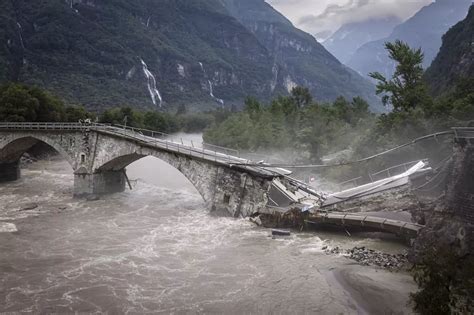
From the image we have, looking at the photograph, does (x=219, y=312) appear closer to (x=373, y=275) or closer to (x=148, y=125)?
(x=373, y=275)

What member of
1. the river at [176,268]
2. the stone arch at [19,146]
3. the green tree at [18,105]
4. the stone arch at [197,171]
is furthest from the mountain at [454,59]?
the green tree at [18,105]

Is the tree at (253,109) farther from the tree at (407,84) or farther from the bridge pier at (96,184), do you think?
the bridge pier at (96,184)

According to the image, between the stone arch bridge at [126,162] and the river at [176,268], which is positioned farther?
the stone arch bridge at [126,162]

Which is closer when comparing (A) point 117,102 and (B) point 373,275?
(B) point 373,275

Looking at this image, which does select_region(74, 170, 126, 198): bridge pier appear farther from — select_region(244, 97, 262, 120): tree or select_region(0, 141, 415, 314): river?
select_region(244, 97, 262, 120): tree

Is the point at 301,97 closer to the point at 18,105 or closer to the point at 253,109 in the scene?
the point at 253,109

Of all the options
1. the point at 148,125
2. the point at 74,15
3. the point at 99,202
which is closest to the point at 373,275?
the point at 99,202
